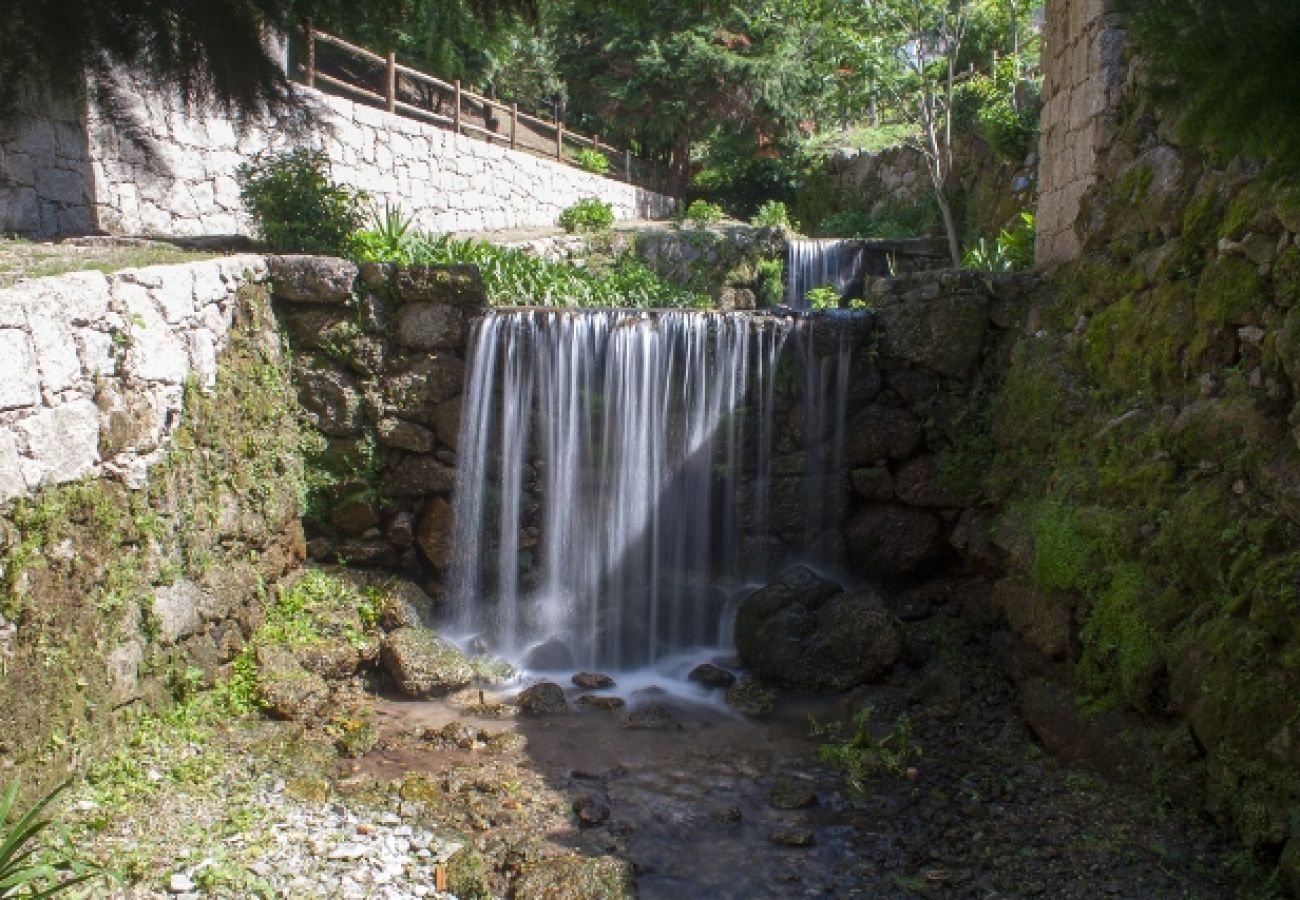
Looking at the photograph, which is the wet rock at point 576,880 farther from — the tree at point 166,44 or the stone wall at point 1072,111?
the stone wall at point 1072,111

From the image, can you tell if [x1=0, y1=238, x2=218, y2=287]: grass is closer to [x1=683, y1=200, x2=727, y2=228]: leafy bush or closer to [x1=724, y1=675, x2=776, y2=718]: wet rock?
[x1=724, y1=675, x2=776, y2=718]: wet rock

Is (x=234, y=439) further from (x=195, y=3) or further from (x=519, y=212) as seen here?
(x=519, y=212)

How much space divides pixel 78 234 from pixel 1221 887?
849cm

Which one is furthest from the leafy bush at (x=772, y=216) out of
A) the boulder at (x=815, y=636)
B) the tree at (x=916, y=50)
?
the boulder at (x=815, y=636)

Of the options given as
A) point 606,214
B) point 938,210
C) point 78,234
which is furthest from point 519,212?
point 78,234

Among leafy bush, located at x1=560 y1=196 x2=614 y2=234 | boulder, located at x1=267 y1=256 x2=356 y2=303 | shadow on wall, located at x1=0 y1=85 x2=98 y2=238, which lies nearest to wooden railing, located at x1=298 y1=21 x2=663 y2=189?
leafy bush, located at x1=560 y1=196 x2=614 y2=234

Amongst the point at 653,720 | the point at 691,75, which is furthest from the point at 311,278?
the point at 691,75

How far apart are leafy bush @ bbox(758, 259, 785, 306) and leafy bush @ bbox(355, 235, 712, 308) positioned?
882mm

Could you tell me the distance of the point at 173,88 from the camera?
2.46 metres

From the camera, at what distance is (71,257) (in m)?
6.39

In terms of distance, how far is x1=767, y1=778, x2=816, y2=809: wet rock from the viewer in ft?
18.6

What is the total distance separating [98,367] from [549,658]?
378 cm

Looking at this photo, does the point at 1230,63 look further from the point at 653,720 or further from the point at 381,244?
the point at 381,244

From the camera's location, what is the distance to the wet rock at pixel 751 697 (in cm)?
693
